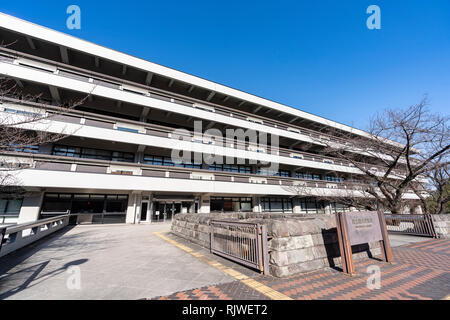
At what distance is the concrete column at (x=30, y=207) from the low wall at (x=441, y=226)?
26.6 meters

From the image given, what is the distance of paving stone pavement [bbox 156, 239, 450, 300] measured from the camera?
3219 mm

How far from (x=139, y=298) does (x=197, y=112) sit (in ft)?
68.5

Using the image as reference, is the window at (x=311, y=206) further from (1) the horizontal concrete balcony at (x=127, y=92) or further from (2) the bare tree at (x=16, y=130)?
(2) the bare tree at (x=16, y=130)

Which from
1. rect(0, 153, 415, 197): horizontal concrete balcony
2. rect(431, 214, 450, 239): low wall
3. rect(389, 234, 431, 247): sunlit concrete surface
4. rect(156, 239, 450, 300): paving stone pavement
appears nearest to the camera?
rect(156, 239, 450, 300): paving stone pavement

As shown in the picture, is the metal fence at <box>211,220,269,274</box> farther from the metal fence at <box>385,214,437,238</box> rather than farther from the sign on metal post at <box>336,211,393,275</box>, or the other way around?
the metal fence at <box>385,214,437,238</box>

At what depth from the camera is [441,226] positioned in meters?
9.31

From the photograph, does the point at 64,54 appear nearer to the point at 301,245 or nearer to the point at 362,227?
the point at 301,245

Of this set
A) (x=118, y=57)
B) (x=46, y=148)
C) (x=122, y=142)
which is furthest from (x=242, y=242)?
(x=118, y=57)

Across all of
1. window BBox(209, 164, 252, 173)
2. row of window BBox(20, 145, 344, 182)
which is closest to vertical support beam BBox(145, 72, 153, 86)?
row of window BBox(20, 145, 344, 182)

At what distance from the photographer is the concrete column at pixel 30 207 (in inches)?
568

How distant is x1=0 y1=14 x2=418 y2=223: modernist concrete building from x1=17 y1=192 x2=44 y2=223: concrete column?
0.06 m
